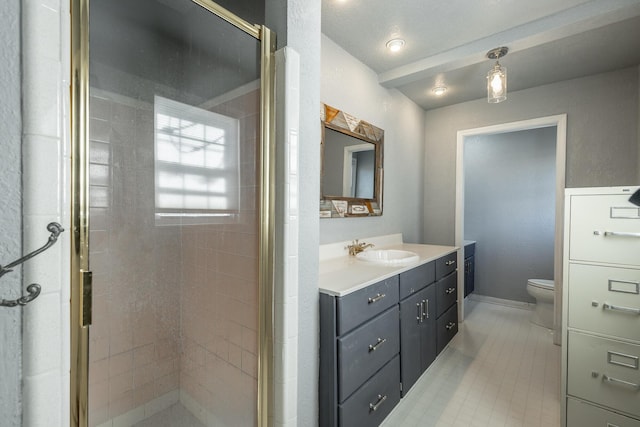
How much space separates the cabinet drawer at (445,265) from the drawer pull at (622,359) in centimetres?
102

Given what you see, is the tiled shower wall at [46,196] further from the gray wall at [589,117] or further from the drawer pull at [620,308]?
the gray wall at [589,117]

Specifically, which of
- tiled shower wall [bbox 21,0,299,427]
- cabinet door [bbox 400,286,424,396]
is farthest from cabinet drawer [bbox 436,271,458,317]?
tiled shower wall [bbox 21,0,299,427]

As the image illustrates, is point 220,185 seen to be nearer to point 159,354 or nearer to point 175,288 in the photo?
point 175,288

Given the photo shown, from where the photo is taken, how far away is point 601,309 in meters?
1.45

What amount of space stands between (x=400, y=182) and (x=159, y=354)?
2.54 metres

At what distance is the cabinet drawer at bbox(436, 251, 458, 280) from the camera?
7.58 feet

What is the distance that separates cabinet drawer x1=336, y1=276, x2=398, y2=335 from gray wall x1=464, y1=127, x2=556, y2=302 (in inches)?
100

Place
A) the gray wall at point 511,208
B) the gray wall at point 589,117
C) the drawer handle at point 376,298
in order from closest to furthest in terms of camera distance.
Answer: the drawer handle at point 376,298, the gray wall at point 589,117, the gray wall at point 511,208

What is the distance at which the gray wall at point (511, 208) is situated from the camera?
3496mm

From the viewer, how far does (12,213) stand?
0.61m

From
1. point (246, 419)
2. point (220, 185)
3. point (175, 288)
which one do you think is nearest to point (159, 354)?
point (175, 288)

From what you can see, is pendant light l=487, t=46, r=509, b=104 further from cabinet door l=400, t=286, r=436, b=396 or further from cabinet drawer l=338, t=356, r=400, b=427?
cabinet drawer l=338, t=356, r=400, b=427

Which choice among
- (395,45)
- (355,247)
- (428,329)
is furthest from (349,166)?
(428,329)

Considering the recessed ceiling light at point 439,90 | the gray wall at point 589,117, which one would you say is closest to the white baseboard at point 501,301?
the gray wall at point 589,117
